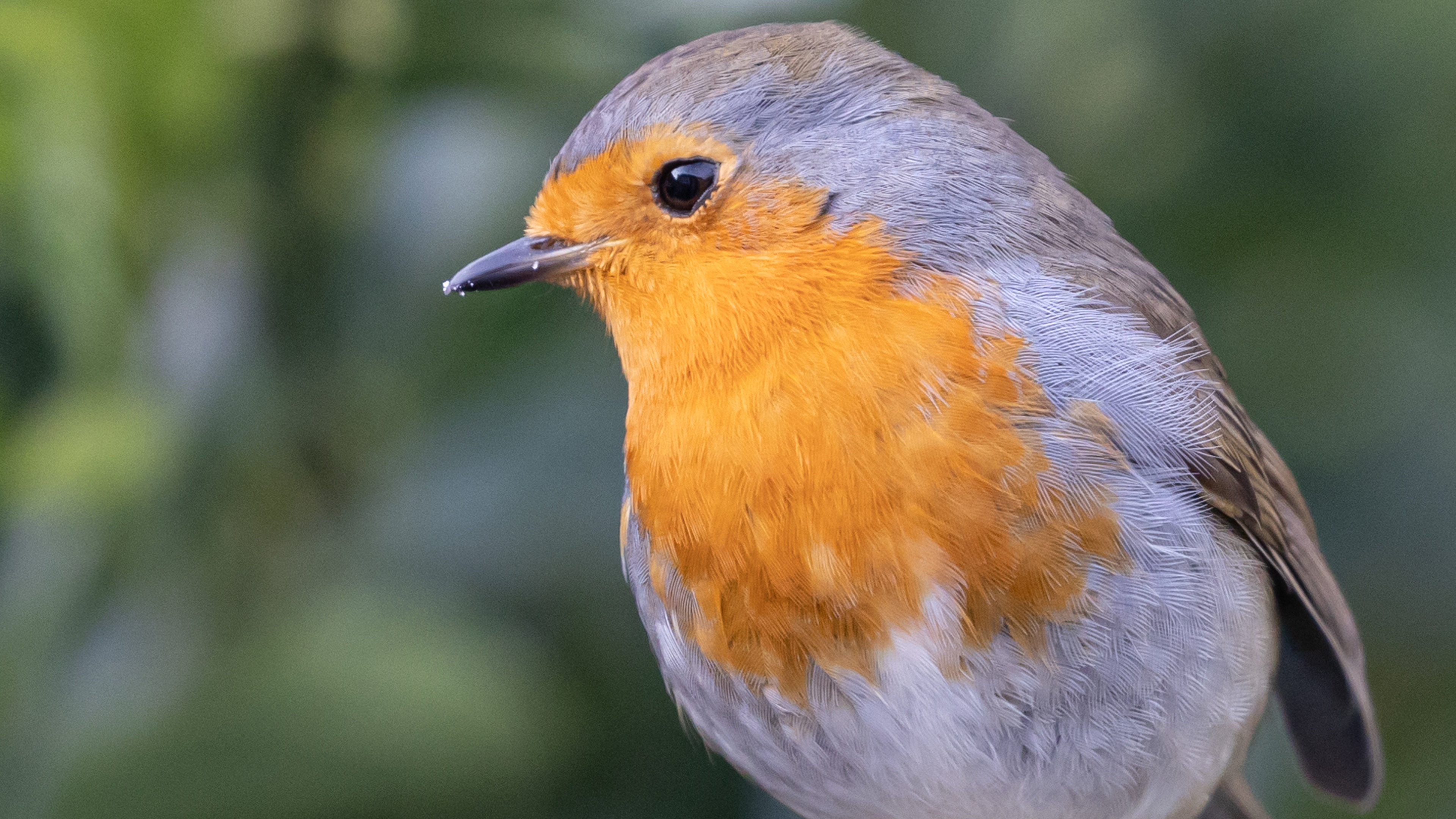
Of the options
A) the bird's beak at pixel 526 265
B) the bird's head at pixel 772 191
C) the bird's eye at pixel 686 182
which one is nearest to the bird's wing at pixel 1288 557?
the bird's head at pixel 772 191

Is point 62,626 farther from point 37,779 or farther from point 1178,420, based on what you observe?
point 1178,420

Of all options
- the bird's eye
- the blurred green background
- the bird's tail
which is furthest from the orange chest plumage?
the bird's tail

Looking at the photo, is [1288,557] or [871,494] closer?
[871,494]

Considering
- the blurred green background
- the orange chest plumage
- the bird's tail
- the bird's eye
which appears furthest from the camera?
the bird's tail

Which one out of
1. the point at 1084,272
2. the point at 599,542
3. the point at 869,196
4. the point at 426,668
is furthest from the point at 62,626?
the point at 1084,272

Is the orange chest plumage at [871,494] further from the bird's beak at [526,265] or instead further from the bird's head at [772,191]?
the bird's beak at [526,265]

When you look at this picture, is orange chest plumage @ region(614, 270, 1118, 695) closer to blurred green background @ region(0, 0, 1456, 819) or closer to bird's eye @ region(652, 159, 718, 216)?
bird's eye @ region(652, 159, 718, 216)

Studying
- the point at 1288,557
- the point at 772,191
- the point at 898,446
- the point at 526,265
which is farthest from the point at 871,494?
the point at 1288,557

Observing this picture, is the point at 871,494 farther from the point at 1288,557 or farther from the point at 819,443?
the point at 1288,557
